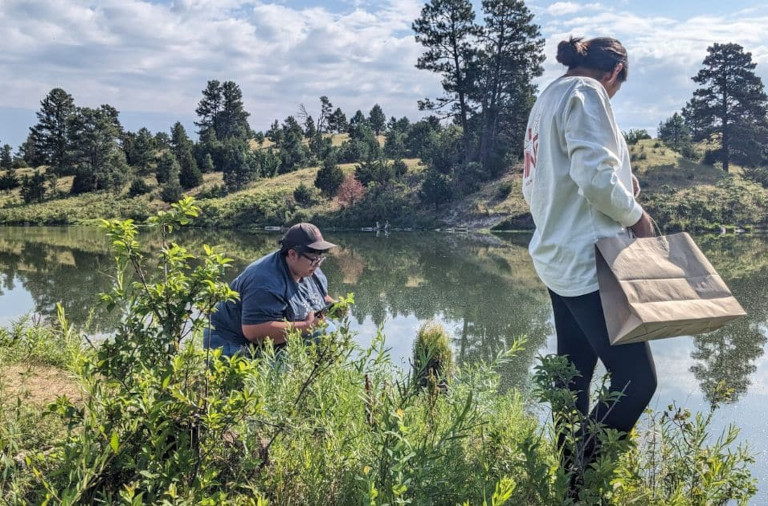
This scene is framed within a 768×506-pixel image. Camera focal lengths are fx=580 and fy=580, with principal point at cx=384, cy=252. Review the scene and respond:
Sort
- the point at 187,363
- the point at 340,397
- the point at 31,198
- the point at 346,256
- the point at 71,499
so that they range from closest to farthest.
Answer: the point at 71,499 → the point at 187,363 → the point at 340,397 → the point at 346,256 → the point at 31,198

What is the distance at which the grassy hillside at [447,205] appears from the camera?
23.7 metres

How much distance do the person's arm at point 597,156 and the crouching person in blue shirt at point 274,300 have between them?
1.69 m

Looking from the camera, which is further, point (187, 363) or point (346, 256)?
point (346, 256)

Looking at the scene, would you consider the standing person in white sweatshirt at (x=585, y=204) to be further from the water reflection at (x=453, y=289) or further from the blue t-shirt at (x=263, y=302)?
the blue t-shirt at (x=263, y=302)

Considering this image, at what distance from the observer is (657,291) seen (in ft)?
5.54

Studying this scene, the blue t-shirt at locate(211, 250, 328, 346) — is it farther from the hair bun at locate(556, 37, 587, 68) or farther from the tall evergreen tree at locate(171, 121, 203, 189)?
the tall evergreen tree at locate(171, 121, 203, 189)

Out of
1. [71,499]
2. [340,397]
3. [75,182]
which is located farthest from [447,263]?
[75,182]

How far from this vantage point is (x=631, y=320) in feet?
5.33

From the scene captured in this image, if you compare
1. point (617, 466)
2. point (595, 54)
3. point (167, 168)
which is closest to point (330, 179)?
point (167, 168)

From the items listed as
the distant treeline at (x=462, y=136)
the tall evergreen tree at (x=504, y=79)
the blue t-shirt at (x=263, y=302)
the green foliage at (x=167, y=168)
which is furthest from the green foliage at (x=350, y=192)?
the blue t-shirt at (x=263, y=302)

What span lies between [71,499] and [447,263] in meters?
13.2

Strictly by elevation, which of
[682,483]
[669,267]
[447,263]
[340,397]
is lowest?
[447,263]

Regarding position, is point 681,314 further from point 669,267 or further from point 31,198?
point 31,198

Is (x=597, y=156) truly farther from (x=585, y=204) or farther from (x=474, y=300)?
(x=474, y=300)
